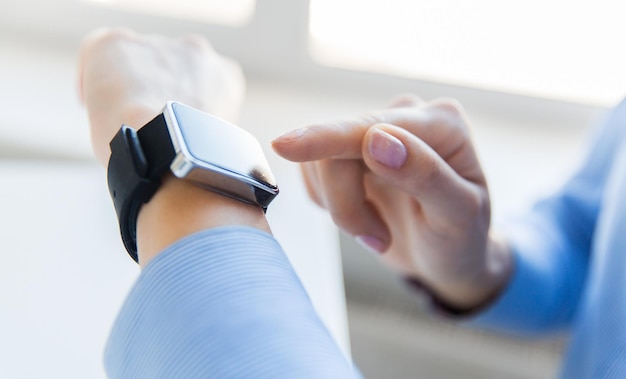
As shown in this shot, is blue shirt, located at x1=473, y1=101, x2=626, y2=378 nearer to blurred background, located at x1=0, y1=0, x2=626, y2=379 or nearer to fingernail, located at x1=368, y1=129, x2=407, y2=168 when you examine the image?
blurred background, located at x1=0, y1=0, x2=626, y2=379

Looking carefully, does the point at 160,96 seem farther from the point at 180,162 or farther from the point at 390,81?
the point at 390,81

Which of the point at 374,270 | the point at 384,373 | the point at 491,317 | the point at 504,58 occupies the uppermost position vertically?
the point at 504,58

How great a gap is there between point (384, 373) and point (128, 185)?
752mm

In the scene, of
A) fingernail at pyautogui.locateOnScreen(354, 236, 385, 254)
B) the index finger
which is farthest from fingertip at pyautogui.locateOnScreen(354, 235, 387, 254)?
the index finger

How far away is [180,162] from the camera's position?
0.36 m

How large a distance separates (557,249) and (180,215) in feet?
1.59

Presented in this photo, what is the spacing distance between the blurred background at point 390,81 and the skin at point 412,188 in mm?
130

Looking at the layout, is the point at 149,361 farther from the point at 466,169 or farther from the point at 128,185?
the point at 466,169

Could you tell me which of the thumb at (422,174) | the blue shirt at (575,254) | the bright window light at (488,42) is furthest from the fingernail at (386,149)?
the bright window light at (488,42)

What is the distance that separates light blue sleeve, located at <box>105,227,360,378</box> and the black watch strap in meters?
0.04

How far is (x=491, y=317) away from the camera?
2.23ft

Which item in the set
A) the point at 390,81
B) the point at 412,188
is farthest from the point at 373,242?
the point at 390,81

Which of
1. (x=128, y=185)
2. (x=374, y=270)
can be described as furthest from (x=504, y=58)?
(x=128, y=185)

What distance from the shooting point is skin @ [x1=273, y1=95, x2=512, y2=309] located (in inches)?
17.2
